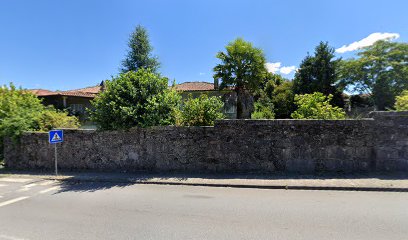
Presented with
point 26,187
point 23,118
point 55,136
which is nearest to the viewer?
point 26,187

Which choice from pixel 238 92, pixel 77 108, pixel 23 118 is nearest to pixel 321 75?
pixel 238 92

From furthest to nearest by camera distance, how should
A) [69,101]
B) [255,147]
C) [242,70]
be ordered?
[69,101] < [242,70] < [255,147]

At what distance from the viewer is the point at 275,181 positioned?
8.55 m

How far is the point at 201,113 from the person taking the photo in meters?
10.6

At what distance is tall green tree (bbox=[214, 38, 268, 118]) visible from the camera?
73.6 feet

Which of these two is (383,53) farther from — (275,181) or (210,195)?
(210,195)

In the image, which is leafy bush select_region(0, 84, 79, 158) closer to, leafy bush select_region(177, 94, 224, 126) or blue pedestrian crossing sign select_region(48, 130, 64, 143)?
blue pedestrian crossing sign select_region(48, 130, 64, 143)

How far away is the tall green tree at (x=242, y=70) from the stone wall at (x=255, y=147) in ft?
44.5

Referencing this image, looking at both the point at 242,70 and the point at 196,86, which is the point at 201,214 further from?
the point at 196,86

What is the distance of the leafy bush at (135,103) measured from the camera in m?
10.4

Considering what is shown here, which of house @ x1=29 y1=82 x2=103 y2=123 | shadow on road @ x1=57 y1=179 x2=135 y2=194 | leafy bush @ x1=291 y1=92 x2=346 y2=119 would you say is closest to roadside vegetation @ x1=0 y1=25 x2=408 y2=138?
leafy bush @ x1=291 y1=92 x2=346 y2=119

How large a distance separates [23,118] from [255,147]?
35.7 feet

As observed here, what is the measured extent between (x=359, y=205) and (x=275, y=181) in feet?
8.86

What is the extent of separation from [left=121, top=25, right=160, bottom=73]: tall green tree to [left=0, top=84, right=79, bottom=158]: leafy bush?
21218 millimetres
